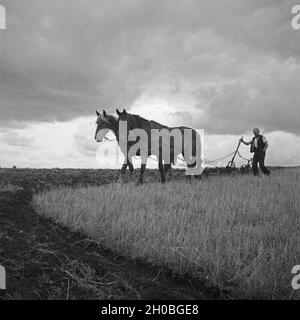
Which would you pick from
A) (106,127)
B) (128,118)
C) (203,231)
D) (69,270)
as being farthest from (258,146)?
(69,270)

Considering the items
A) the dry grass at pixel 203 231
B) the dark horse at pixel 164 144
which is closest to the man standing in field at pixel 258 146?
the dark horse at pixel 164 144

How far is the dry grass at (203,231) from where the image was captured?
5.95 m

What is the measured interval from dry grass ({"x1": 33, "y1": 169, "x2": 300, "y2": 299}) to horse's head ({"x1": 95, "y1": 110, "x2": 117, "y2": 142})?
10.7 ft

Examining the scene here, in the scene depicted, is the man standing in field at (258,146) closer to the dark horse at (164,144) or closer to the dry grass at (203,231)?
the dark horse at (164,144)

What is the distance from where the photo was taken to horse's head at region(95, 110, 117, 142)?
49.9 ft

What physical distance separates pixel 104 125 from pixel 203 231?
8.68 metres

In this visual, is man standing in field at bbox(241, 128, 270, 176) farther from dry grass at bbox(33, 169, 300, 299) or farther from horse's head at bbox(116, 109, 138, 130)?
horse's head at bbox(116, 109, 138, 130)

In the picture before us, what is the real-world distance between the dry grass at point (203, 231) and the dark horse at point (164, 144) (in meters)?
3.18

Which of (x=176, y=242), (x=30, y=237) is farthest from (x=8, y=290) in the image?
(x=176, y=242)

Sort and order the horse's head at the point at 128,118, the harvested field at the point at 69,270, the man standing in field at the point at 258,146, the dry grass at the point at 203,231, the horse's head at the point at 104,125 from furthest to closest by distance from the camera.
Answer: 1. the man standing in field at the point at 258,146
2. the horse's head at the point at 104,125
3. the horse's head at the point at 128,118
4. the dry grass at the point at 203,231
5. the harvested field at the point at 69,270

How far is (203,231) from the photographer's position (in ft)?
24.7

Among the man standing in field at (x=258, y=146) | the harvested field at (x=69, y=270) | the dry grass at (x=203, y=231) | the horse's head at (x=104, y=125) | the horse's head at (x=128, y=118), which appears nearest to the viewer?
the harvested field at (x=69, y=270)

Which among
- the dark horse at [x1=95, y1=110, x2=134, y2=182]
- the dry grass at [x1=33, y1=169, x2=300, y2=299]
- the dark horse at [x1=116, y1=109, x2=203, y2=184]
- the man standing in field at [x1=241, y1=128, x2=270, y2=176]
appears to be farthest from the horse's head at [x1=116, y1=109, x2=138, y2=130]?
the man standing in field at [x1=241, y1=128, x2=270, y2=176]

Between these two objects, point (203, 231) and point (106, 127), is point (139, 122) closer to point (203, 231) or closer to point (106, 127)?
point (106, 127)
